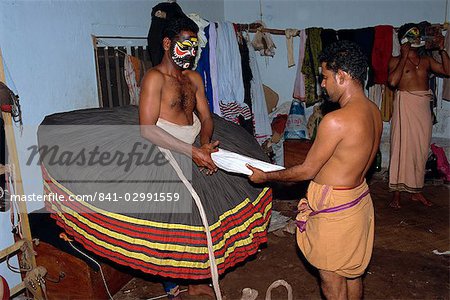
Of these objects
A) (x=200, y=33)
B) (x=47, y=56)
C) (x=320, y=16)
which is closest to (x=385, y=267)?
(x=200, y=33)

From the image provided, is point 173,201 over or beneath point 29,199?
over

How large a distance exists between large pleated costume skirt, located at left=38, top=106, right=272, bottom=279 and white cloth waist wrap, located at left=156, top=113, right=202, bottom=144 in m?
0.18

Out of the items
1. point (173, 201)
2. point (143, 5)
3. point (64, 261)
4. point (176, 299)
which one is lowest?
point (176, 299)

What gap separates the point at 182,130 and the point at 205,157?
0.34m

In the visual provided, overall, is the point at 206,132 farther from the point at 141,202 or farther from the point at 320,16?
the point at 320,16

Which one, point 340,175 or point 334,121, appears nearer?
point 334,121

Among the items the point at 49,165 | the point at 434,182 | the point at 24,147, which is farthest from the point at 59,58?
the point at 434,182

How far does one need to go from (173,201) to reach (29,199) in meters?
1.75

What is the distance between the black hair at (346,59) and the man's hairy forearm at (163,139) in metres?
1.14

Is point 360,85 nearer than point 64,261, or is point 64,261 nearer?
point 360,85

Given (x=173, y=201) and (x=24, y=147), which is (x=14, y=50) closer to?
(x=24, y=147)

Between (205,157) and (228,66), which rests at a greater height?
(228,66)

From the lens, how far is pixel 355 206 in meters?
2.72

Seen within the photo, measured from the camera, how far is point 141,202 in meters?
2.80
